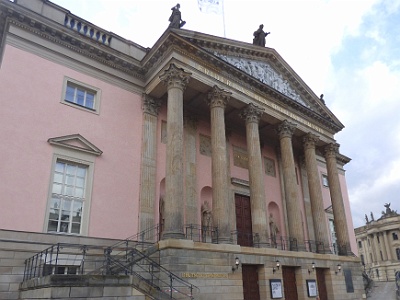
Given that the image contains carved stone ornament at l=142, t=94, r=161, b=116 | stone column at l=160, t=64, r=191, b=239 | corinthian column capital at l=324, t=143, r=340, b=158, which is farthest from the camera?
corinthian column capital at l=324, t=143, r=340, b=158

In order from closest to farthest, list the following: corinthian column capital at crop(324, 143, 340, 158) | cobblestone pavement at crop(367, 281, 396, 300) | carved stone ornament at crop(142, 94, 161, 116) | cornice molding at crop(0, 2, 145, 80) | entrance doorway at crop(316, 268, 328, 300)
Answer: cornice molding at crop(0, 2, 145, 80)
carved stone ornament at crop(142, 94, 161, 116)
entrance doorway at crop(316, 268, 328, 300)
corinthian column capital at crop(324, 143, 340, 158)
cobblestone pavement at crop(367, 281, 396, 300)

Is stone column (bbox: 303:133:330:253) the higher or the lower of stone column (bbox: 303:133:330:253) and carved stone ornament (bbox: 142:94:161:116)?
the lower


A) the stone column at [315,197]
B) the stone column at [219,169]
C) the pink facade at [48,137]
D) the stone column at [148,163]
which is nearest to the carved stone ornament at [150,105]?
the stone column at [148,163]

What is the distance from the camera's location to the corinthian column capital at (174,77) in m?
16.5

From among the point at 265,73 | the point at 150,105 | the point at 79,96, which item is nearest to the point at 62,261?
the point at 79,96

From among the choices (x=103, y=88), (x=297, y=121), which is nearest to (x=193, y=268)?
(x=103, y=88)

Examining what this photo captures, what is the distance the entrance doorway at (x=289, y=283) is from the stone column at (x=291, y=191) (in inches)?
59.1

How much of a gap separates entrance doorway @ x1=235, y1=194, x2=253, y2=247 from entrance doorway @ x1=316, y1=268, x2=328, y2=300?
4.12 m

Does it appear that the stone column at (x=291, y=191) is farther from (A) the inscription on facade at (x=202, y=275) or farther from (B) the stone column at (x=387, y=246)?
(B) the stone column at (x=387, y=246)

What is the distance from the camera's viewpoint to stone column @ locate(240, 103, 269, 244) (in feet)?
56.5

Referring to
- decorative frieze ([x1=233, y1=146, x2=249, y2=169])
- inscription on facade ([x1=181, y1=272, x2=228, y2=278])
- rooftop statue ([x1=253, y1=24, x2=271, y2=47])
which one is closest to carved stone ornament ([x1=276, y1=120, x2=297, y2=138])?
decorative frieze ([x1=233, y1=146, x2=249, y2=169])

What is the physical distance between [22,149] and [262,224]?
443 inches

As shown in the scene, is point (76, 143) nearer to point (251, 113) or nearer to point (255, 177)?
point (255, 177)

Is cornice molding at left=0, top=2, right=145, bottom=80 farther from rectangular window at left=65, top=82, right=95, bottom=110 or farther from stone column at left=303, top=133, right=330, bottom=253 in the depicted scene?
stone column at left=303, top=133, right=330, bottom=253
